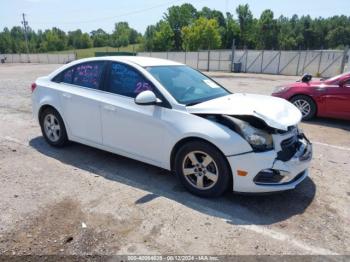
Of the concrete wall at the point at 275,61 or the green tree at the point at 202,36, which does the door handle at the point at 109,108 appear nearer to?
the concrete wall at the point at 275,61

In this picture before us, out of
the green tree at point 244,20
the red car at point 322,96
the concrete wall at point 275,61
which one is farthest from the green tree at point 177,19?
the red car at point 322,96

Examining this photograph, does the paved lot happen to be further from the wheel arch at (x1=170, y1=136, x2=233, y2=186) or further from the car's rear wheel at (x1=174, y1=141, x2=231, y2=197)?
the wheel arch at (x1=170, y1=136, x2=233, y2=186)

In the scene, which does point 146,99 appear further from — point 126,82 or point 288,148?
point 288,148

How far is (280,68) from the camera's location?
1128 inches

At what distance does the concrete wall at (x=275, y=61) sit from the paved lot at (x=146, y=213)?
76.8 feet

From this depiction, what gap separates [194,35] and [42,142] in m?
65.2

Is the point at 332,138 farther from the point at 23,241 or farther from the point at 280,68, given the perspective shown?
the point at 280,68

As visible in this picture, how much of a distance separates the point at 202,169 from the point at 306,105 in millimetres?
5289

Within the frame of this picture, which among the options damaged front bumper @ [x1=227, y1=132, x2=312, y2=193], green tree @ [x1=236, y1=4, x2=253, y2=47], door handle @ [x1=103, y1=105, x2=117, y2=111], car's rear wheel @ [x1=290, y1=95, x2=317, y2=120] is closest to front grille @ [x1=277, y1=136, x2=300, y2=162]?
damaged front bumper @ [x1=227, y1=132, x2=312, y2=193]

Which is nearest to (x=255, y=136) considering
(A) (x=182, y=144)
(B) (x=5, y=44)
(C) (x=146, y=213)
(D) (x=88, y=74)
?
(A) (x=182, y=144)

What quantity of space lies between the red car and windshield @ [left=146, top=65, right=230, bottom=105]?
159 inches

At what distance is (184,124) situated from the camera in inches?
142

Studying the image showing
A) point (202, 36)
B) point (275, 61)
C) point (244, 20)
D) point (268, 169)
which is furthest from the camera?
point (244, 20)

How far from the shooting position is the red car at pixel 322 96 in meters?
7.23
